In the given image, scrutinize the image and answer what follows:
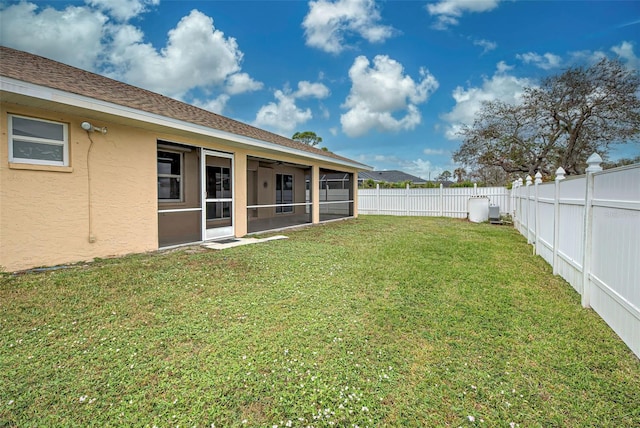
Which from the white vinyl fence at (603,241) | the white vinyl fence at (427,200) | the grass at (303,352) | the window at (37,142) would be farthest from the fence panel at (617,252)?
the white vinyl fence at (427,200)

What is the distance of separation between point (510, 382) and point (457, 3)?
45.6 ft

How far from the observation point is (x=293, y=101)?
21.6 meters

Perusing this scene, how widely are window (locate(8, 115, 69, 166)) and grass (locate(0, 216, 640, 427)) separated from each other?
6.06 ft

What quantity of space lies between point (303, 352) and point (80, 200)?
5084 mm

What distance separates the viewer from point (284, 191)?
15539 mm

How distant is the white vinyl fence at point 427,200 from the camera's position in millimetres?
16453

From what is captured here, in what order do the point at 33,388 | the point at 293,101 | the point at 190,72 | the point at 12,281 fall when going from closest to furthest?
the point at 33,388
the point at 12,281
the point at 190,72
the point at 293,101

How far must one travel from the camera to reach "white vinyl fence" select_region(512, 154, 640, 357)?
2791mm

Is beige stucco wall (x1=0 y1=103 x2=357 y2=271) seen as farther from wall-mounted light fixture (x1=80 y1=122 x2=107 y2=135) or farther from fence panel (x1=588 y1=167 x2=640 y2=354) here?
fence panel (x1=588 y1=167 x2=640 y2=354)

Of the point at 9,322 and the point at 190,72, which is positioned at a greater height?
the point at 190,72

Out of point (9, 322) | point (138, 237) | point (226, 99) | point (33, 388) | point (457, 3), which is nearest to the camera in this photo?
Result: point (33, 388)

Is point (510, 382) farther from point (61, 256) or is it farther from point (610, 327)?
point (61, 256)

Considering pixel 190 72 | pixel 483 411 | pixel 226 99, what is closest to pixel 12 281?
pixel 483 411

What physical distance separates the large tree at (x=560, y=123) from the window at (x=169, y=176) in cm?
2302
